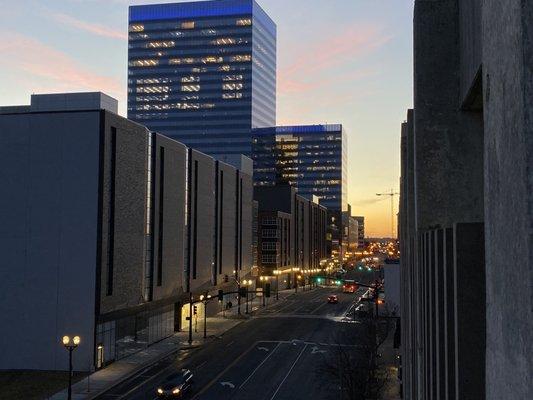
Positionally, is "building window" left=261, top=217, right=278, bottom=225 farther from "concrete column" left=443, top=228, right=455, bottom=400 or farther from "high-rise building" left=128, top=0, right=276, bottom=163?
"concrete column" left=443, top=228, right=455, bottom=400

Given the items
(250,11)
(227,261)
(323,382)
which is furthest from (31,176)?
(250,11)

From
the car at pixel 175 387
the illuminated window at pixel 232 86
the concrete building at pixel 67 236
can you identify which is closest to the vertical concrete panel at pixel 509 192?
the car at pixel 175 387

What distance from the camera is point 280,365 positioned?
4141 centimetres

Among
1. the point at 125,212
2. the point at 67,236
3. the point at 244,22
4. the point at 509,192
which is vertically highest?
the point at 244,22

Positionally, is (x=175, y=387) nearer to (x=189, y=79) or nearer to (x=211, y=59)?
(x=211, y=59)

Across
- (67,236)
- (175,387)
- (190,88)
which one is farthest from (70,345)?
(190,88)

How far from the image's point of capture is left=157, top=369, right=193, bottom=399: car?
103 ft

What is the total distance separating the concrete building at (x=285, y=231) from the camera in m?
101

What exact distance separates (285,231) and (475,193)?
9846 cm

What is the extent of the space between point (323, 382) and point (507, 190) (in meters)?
34.0

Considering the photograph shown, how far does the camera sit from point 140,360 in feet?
145

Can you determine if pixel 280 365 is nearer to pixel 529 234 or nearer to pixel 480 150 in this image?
pixel 480 150

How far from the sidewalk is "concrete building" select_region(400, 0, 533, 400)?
2857 cm

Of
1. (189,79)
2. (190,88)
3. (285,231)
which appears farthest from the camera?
(189,79)
